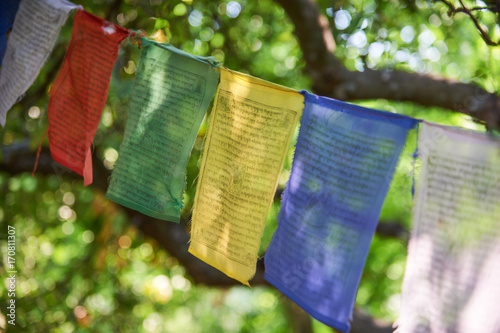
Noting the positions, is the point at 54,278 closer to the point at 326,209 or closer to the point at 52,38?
the point at 52,38

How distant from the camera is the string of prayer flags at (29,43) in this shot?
1489mm

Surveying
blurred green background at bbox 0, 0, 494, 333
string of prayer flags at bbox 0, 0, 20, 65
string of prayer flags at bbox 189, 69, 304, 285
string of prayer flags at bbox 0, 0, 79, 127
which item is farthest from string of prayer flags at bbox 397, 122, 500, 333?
string of prayer flags at bbox 0, 0, 20, 65

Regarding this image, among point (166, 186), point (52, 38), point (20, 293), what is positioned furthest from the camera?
point (20, 293)

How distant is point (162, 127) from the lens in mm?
1282

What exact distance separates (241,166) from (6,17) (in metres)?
1.35

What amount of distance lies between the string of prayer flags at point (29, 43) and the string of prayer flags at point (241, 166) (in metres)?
0.69

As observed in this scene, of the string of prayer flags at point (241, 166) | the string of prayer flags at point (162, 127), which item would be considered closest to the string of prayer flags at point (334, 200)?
the string of prayer flags at point (241, 166)

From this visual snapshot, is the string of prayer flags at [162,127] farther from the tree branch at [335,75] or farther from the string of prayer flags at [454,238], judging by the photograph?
the tree branch at [335,75]

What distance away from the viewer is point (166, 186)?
1.28 m

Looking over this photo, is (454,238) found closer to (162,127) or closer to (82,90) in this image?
(162,127)

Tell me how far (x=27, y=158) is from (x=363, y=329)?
2148 millimetres

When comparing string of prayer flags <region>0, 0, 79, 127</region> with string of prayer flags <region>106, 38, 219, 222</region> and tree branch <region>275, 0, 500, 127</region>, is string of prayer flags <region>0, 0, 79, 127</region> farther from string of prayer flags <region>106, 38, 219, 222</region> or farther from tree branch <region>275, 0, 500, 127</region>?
tree branch <region>275, 0, 500, 127</region>

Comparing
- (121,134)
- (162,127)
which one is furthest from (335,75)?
(121,134)

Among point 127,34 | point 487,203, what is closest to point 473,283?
point 487,203
